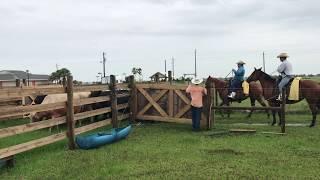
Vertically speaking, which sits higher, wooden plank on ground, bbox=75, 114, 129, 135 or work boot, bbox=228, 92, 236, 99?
work boot, bbox=228, 92, 236, 99

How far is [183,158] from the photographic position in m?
9.77

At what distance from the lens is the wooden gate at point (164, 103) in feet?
50.0

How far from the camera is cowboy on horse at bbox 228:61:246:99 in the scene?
18250mm

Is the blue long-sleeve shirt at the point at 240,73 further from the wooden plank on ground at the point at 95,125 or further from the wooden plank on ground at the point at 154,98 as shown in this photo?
the wooden plank on ground at the point at 95,125

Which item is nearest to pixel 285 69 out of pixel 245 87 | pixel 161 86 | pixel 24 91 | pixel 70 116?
pixel 245 87

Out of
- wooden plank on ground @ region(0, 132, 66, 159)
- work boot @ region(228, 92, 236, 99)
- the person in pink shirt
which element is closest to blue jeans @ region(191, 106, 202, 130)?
the person in pink shirt

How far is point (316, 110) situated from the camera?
1525 centimetres

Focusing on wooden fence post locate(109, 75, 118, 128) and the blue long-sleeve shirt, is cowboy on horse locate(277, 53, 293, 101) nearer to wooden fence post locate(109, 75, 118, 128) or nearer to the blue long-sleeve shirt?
the blue long-sleeve shirt

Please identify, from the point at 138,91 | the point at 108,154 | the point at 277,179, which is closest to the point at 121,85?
the point at 138,91

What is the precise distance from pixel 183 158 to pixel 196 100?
4841mm

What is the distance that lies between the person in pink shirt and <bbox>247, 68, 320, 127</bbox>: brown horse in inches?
107

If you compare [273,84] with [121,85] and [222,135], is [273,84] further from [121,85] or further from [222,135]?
[121,85]

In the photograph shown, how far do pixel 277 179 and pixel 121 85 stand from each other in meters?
8.92

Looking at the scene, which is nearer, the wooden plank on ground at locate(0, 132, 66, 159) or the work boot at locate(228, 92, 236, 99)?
the wooden plank on ground at locate(0, 132, 66, 159)
